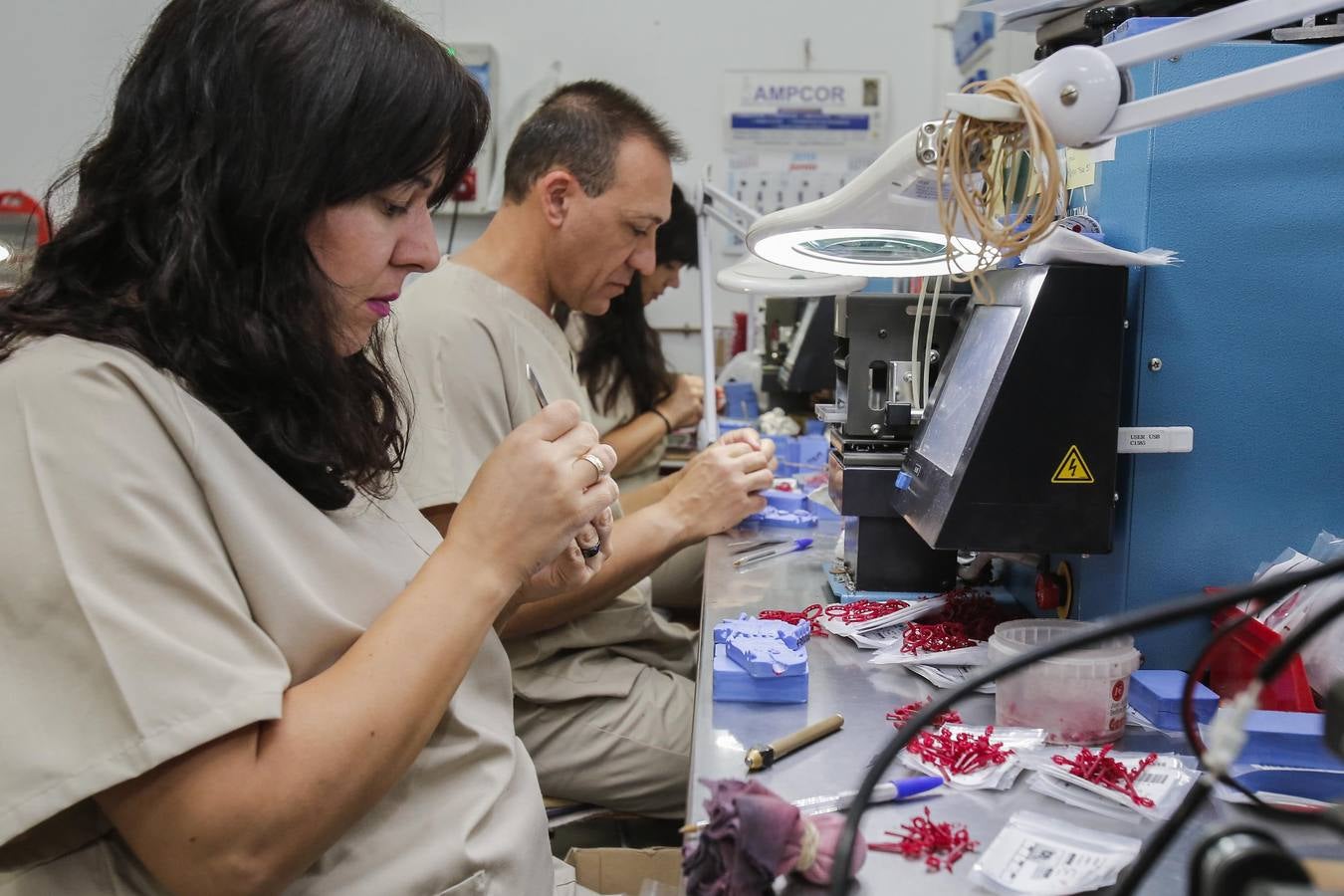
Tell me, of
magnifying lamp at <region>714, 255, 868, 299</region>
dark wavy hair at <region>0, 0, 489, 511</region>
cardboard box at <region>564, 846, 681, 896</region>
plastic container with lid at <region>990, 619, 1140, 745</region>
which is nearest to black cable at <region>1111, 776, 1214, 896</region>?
plastic container with lid at <region>990, 619, 1140, 745</region>

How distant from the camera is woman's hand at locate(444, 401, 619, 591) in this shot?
0.92 metres

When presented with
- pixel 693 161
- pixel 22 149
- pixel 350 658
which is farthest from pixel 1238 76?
pixel 22 149

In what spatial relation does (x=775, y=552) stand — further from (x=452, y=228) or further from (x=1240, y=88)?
(x=452, y=228)

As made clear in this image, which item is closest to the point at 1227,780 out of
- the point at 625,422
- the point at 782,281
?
the point at 782,281

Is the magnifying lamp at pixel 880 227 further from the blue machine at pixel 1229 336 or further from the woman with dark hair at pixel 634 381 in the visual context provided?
the woman with dark hair at pixel 634 381

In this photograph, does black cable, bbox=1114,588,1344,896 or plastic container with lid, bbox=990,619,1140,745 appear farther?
plastic container with lid, bbox=990,619,1140,745

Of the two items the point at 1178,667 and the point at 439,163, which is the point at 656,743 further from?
the point at 439,163

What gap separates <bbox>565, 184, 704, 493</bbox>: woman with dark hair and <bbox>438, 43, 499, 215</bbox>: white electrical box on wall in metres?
1.49

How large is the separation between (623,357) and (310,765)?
2026 millimetres

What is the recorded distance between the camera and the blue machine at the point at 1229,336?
111 centimetres

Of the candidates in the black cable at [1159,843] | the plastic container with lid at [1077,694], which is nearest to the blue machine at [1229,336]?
the plastic container with lid at [1077,694]

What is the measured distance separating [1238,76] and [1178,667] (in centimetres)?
68

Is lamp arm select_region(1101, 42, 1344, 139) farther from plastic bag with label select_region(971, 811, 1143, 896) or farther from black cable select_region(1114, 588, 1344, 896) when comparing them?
plastic bag with label select_region(971, 811, 1143, 896)

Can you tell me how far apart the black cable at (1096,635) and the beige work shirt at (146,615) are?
424 mm
